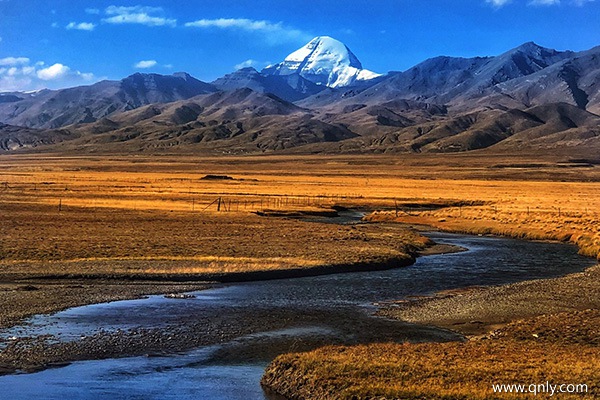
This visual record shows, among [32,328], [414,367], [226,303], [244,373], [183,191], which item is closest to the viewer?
[414,367]

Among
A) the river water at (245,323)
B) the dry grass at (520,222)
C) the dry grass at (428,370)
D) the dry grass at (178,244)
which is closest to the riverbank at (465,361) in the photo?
the dry grass at (428,370)

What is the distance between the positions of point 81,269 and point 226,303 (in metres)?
10.9

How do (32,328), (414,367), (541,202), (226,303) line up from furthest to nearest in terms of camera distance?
1. (541,202)
2. (226,303)
3. (32,328)
4. (414,367)

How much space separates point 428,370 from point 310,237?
1327 inches

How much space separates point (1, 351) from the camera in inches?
898

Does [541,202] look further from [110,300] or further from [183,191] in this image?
[110,300]

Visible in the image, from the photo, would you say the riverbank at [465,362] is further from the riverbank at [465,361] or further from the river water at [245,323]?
the river water at [245,323]

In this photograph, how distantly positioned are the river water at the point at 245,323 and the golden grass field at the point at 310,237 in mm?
2086

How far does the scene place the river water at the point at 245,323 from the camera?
20328 mm

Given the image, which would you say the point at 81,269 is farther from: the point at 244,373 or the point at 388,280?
the point at 244,373

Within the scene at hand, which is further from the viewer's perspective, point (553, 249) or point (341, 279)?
point (553, 249)

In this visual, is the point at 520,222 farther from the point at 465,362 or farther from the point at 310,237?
the point at 465,362

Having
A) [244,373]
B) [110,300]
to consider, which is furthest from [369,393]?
[110,300]

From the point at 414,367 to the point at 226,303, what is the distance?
13.7m
